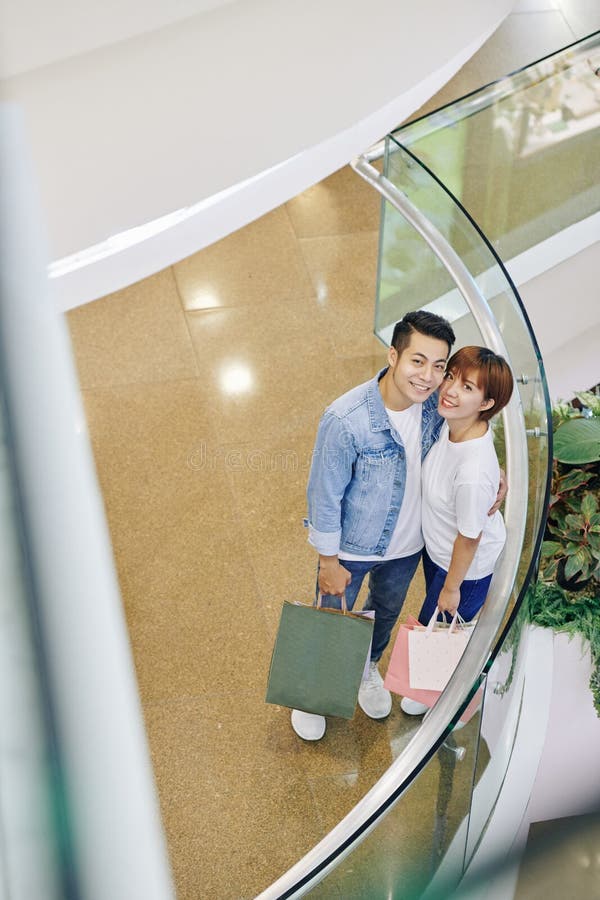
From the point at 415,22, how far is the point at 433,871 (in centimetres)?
536

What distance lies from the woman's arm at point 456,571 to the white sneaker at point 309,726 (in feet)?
2.59

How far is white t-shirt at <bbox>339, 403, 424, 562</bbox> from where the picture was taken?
130 inches

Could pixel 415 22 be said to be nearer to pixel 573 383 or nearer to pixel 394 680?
pixel 573 383

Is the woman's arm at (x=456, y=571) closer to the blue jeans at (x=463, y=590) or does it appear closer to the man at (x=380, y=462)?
the blue jeans at (x=463, y=590)

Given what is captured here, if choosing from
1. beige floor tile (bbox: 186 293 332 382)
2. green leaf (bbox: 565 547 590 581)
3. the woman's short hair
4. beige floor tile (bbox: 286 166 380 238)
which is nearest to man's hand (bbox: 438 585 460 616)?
the woman's short hair

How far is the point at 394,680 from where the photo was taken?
12.5 ft

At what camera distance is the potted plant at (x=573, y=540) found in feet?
13.7

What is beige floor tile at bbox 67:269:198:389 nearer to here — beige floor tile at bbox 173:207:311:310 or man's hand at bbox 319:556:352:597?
beige floor tile at bbox 173:207:311:310

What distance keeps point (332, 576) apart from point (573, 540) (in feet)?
3.96

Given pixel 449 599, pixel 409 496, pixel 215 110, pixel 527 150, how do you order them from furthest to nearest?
pixel 215 110
pixel 527 150
pixel 449 599
pixel 409 496

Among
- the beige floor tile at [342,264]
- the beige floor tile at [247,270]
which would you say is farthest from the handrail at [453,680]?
the beige floor tile at [247,270]

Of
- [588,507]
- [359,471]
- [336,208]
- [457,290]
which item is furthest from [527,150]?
[359,471]

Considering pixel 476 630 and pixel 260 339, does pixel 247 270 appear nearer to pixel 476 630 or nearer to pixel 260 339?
pixel 260 339

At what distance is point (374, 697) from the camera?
420cm
